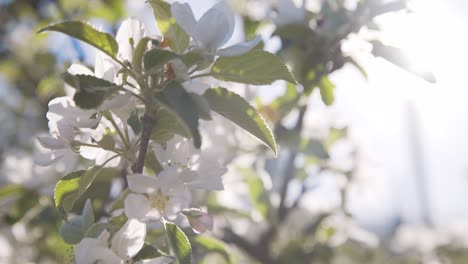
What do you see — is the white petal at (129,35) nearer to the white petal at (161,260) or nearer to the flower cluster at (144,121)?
the flower cluster at (144,121)

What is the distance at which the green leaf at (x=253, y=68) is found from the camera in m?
0.78

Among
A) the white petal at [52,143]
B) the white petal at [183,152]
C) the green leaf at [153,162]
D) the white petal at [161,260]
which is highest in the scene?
the white petal at [52,143]

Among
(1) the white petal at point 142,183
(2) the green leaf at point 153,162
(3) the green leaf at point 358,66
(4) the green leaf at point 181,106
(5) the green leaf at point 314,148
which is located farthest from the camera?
(5) the green leaf at point 314,148

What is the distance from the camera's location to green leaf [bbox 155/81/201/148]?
25.5 inches

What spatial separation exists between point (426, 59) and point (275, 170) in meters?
0.77

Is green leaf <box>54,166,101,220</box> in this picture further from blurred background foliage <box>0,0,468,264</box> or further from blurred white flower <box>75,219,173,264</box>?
blurred background foliage <box>0,0,468,264</box>

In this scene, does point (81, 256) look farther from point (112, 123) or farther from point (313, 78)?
point (313, 78)

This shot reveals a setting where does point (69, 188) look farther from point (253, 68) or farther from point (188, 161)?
point (253, 68)

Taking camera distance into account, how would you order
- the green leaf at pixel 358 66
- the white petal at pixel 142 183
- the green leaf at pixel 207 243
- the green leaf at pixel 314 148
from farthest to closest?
the green leaf at pixel 314 148
the green leaf at pixel 358 66
the green leaf at pixel 207 243
the white petal at pixel 142 183

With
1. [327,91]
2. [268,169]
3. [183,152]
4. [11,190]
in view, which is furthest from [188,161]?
[268,169]

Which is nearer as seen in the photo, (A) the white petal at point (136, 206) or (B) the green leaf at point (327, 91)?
(A) the white petal at point (136, 206)

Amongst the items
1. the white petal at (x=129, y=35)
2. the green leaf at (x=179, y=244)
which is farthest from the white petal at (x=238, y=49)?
the green leaf at (x=179, y=244)

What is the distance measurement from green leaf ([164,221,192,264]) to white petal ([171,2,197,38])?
24 centimetres

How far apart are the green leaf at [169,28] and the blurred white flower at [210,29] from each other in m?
0.02
